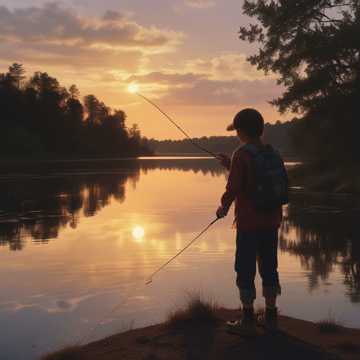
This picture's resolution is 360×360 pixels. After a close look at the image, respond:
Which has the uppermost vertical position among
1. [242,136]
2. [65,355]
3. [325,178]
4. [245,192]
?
[242,136]

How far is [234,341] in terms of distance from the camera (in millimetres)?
4785

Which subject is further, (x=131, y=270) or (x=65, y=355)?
(x=131, y=270)

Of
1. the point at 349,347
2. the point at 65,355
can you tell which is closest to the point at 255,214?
the point at 349,347

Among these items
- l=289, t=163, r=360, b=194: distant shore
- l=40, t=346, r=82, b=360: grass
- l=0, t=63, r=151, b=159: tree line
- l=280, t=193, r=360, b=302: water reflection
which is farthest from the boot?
l=0, t=63, r=151, b=159: tree line

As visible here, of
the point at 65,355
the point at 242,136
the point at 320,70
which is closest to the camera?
the point at 65,355

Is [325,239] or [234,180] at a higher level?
[234,180]

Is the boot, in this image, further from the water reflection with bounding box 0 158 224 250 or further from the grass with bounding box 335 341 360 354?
the water reflection with bounding box 0 158 224 250

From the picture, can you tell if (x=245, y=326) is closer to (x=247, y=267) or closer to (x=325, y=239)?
(x=247, y=267)

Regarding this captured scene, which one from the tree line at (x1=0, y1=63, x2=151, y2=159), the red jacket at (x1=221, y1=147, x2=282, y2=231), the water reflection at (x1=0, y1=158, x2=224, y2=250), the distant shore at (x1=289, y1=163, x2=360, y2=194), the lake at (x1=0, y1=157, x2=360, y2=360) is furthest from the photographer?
the tree line at (x1=0, y1=63, x2=151, y2=159)

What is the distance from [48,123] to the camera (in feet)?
339

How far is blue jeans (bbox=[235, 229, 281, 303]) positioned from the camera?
16.5 feet

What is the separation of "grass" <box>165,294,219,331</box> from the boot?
0.33 m

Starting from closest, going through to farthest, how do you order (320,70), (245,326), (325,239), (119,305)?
(245,326) < (119,305) < (325,239) < (320,70)

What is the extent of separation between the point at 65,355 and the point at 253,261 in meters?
1.74
